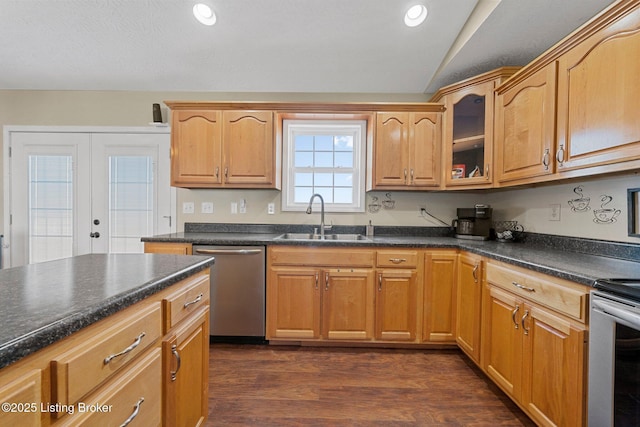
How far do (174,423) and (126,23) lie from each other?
9.29 ft

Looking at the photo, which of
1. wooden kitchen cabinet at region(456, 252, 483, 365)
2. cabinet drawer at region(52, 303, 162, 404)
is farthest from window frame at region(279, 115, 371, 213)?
cabinet drawer at region(52, 303, 162, 404)

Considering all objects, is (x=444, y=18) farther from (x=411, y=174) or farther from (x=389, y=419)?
(x=389, y=419)

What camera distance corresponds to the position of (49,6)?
7.05ft

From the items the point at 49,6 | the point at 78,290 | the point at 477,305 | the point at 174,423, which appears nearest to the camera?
the point at 78,290

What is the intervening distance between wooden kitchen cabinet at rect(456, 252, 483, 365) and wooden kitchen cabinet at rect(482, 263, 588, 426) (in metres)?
0.10

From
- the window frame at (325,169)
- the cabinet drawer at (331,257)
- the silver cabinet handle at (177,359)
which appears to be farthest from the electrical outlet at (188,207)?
Result: the silver cabinet handle at (177,359)

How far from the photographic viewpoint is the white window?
298 cm

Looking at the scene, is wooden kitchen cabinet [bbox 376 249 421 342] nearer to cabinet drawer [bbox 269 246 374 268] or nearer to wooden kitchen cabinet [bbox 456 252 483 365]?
cabinet drawer [bbox 269 246 374 268]

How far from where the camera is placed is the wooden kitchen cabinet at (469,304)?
6.44 feet

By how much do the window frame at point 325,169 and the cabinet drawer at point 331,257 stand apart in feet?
2.44

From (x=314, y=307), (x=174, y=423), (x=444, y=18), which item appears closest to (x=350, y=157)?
(x=444, y=18)

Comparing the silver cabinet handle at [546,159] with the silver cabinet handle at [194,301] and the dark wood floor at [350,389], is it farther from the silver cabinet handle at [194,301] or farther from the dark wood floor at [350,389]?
the silver cabinet handle at [194,301]

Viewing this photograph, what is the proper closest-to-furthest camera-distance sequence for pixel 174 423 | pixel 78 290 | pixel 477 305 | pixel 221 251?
pixel 78 290 < pixel 174 423 < pixel 477 305 < pixel 221 251

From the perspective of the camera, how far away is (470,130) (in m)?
2.42
